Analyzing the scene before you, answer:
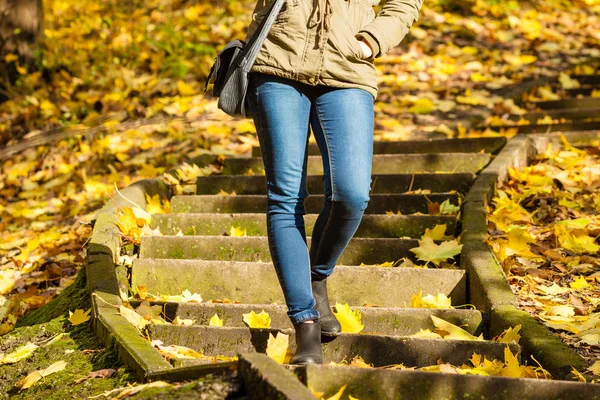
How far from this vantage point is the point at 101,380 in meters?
2.57

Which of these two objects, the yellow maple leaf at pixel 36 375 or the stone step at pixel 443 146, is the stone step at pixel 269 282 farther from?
the stone step at pixel 443 146

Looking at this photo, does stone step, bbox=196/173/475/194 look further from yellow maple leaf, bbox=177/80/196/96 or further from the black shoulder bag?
yellow maple leaf, bbox=177/80/196/96

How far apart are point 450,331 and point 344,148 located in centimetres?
88

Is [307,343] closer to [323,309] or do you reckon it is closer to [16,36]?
[323,309]

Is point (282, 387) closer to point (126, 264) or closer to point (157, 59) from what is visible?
point (126, 264)

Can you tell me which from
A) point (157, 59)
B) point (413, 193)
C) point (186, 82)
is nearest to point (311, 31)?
point (413, 193)

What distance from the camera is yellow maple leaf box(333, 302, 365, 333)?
298 cm

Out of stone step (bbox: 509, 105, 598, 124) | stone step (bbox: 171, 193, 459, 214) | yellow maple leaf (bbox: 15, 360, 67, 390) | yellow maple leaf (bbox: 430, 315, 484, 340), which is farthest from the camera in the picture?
stone step (bbox: 509, 105, 598, 124)

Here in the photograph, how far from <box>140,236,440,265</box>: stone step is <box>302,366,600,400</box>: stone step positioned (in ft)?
5.80

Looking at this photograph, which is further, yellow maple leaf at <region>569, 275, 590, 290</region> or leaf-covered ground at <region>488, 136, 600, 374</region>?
yellow maple leaf at <region>569, 275, 590, 290</region>

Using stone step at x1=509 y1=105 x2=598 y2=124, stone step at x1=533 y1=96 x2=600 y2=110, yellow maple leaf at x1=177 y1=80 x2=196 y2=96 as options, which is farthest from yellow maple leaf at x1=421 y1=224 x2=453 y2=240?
yellow maple leaf at x1=177 y1=80 x2=196 y2=96

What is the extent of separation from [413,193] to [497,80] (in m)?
3.88

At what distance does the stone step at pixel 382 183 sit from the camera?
4699 millimetres

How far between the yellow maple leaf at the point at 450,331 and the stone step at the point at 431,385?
799mm
